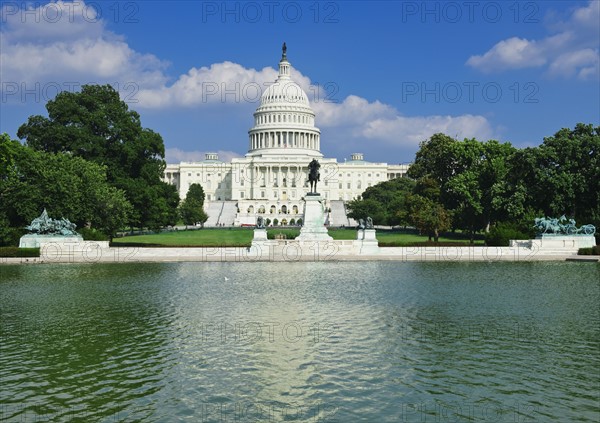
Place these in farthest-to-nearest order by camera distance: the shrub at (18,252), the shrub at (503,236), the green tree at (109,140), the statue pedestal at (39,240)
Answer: the green tree at (109,140)
the shrub at (503,236)
the statue pedestal at (39,240)
the shrub at (18,252)

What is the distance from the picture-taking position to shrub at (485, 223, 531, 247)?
131 ft

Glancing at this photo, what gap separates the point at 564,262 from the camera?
32031 mm

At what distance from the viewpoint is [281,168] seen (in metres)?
142

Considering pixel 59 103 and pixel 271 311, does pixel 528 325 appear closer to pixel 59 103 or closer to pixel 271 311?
pixel 271 311

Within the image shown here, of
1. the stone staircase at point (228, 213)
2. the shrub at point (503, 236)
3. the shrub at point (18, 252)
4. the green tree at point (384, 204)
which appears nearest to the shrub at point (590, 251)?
the shrub at point (503, 236)

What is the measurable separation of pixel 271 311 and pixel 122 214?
27.3 metres

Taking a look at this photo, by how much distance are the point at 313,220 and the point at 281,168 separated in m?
102

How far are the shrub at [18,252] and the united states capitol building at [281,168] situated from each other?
98.9 m

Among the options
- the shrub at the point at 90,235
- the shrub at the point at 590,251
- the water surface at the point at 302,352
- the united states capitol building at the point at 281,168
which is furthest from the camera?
the united states capitol building at the point at 281,168

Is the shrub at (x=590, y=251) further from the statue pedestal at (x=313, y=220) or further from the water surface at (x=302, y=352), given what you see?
the statue pedestal at (x=313, y=220)

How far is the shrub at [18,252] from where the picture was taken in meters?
32.9

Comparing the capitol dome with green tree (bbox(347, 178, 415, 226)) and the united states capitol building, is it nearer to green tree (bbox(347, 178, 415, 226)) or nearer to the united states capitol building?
the united states capitol building

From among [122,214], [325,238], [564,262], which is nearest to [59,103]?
[122,214]

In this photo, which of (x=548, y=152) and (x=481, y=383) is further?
(x=548, y=152)
